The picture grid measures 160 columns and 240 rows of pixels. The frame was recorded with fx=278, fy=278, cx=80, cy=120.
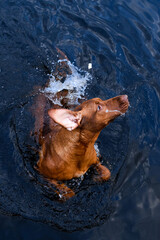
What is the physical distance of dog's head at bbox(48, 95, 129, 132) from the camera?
3258mm

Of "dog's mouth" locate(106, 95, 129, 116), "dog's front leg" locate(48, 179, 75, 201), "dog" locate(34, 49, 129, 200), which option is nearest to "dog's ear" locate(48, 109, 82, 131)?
"dog" locate(34, 49, 129, 200)

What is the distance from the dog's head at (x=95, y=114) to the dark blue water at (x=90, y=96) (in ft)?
4.61


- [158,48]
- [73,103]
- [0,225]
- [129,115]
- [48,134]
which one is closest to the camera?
[0,225]

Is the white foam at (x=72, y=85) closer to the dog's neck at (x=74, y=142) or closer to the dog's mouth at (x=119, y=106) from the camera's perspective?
the dog's neck at (x=74, y=142)

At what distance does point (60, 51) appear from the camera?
610cm

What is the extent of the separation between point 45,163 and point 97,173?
91 cm

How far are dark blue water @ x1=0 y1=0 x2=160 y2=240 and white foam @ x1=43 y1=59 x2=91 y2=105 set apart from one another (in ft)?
0.62

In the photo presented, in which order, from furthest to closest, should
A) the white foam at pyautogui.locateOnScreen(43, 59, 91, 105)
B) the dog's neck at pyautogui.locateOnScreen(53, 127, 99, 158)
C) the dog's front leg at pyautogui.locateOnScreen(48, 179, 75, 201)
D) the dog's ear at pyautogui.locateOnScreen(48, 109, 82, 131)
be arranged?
the white foam at pyautogui.locateOnScreen(43, 59, 91, 105), the dog's front leg at pyautogui.locateOnScreen(48, 179, 75, 201), the dog's neck at pyautogui.locateOnScreen(53, 127, 99, 158), the dog's ear at pyautogui.locateOnScreen(48, 109, 82, 131)

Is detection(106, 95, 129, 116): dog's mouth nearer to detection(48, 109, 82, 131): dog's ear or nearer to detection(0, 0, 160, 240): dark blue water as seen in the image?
detection(48, 109, 82, 131): dog's ear

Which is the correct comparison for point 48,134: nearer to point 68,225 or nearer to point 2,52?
point 68,225

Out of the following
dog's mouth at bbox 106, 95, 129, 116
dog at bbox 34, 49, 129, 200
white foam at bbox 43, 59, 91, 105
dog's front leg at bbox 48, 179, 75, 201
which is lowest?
dog's front leg at bbox 48, 179, 75, 201

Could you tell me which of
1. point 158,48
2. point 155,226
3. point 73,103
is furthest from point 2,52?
point 155,226

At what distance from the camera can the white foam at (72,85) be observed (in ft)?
16.7

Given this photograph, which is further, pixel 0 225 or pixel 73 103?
pixel 73 103
